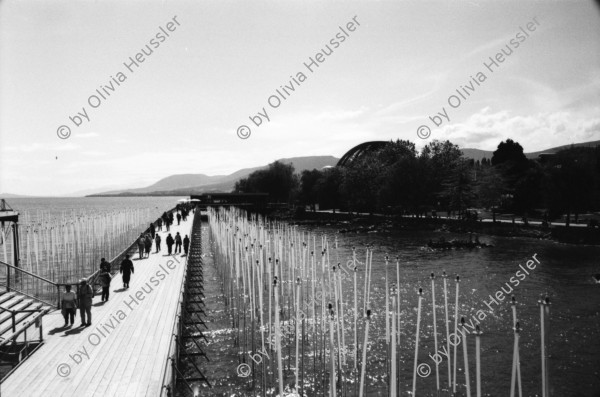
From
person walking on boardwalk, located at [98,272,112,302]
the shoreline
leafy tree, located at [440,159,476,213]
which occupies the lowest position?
the shoreline

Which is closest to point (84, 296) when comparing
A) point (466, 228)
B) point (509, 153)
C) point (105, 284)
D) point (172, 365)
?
point (105, 284)

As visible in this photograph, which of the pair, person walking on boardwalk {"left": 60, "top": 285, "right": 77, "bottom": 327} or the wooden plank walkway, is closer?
the wooden plank walkway

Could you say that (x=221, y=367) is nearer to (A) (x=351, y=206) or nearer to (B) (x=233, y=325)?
(B) (x=233, y=325)

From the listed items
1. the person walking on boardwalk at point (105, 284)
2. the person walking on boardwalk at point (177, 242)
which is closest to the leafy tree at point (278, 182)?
the person walking on boardwalk at point (177, 242)

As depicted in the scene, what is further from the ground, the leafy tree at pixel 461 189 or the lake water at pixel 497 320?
the leafy tree at pixel 461 189

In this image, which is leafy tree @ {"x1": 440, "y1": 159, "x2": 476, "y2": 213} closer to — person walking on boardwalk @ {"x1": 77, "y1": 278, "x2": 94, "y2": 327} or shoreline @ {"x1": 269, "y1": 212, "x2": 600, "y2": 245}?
shoreline @ {"x1": 269, "y1": 212, "x2": 600, "y2": 245}

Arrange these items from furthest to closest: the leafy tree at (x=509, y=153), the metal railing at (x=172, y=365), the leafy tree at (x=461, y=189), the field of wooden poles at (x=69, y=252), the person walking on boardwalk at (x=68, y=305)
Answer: the leafy tree at (x=509, y=153), the leafy tree at (x=461, y=189), the field of wooden poles at (x=69, y=252), the person walking on boardwalk at (x=68, y=305), the metal railing at (x=172, y=365)

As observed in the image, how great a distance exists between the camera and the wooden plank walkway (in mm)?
Answer: 12656

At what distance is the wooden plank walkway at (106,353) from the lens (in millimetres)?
12656

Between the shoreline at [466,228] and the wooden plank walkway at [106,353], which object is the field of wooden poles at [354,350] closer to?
the wooden plank walkway at [106,353]

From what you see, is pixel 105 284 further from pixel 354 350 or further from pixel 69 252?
pixel 69 252

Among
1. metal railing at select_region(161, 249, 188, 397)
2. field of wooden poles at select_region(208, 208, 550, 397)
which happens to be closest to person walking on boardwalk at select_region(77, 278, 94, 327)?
metal railing at select_region(161, 249, 188, 397)

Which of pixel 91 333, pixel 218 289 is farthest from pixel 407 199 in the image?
pixel 91 333

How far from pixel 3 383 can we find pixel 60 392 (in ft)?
6.39
